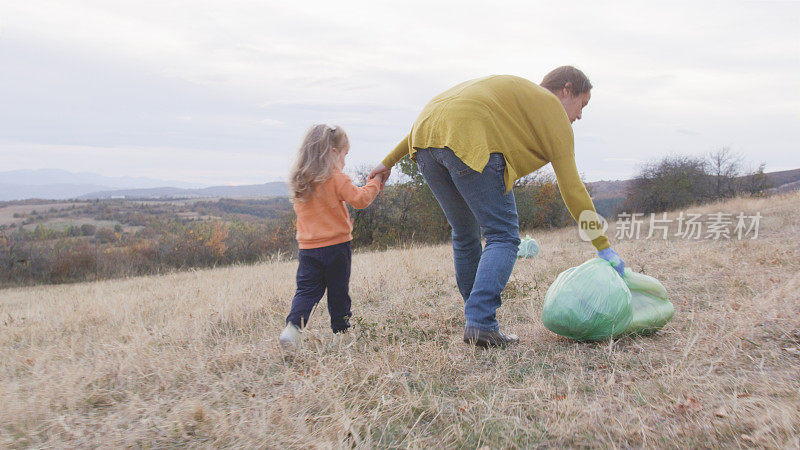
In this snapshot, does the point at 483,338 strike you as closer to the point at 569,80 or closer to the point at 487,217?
the point at 487,217

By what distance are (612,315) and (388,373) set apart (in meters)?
1.41

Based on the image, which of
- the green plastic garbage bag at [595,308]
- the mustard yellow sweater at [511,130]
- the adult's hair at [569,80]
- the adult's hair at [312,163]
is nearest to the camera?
the mustard yellow sweater at [511,130]

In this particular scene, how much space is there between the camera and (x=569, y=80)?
9.87ft

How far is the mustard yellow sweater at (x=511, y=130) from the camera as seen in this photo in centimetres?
270

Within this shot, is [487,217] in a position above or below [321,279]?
above

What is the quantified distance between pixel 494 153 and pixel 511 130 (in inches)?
6.5

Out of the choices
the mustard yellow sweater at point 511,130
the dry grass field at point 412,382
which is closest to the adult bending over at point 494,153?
the mustard yellow sweater at point 511,130

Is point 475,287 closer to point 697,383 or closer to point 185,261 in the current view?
point 697,383

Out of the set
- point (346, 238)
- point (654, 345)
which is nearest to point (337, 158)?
point (346, 238)

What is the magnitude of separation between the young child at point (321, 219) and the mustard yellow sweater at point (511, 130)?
69 cm

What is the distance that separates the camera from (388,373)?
236cm

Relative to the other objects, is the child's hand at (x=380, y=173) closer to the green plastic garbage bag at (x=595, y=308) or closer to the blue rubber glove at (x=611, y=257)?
the green plastic garbage bag at (x=595, y=308)

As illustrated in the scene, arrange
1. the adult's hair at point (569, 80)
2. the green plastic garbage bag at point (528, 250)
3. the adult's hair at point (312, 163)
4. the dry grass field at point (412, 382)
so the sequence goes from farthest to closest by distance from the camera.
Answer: the green plastic garbage bag at point (528, 250)
the adult's hair at point (312, 163)
the adult's hair at point (569, 80)
the dry grass field at point (412, 382)

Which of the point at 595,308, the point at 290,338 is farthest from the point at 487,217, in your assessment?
the point at 290,338
